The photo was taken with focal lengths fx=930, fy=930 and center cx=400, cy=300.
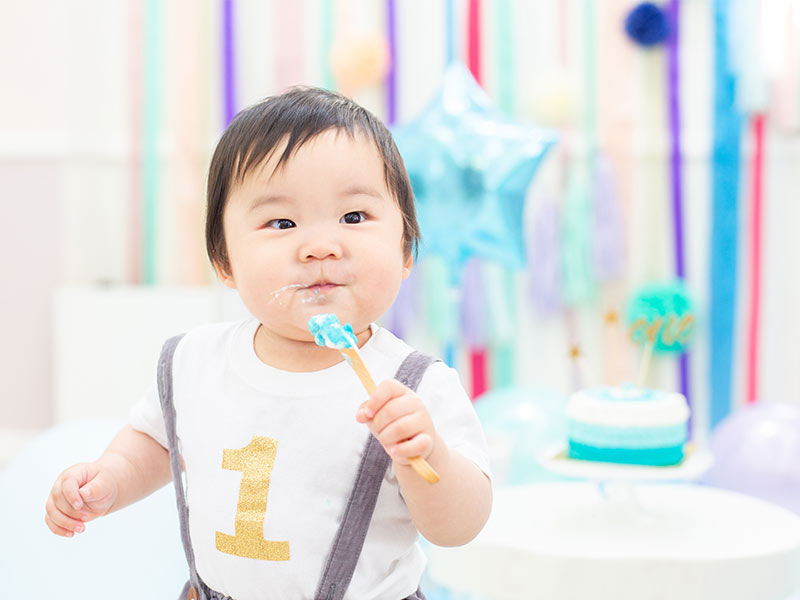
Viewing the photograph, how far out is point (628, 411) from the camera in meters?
1.44

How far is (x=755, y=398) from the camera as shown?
2.66 meters

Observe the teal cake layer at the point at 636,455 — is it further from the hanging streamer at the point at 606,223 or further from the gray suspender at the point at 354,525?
the hanging streamer at the point at 606,223

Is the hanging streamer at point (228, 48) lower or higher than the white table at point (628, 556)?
higher

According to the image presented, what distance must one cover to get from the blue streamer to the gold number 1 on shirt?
209 cm

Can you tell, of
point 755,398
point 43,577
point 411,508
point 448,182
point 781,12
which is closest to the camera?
point 411,508

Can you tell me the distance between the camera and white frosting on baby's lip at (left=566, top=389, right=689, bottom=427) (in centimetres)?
143

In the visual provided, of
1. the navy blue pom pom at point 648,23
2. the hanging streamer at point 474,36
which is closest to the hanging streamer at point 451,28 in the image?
the hanging streamer at point 474,36

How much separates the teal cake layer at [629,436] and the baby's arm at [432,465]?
713mm

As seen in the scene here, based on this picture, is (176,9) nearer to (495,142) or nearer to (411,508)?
(495,142)

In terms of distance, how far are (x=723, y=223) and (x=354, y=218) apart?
6.71 ft

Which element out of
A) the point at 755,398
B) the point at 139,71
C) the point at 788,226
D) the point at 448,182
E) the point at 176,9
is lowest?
the point at 755,398

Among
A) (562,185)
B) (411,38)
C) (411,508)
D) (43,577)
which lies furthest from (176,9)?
(411,508)

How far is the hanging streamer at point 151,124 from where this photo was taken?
2742 mm

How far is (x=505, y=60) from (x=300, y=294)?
79.8 inches
